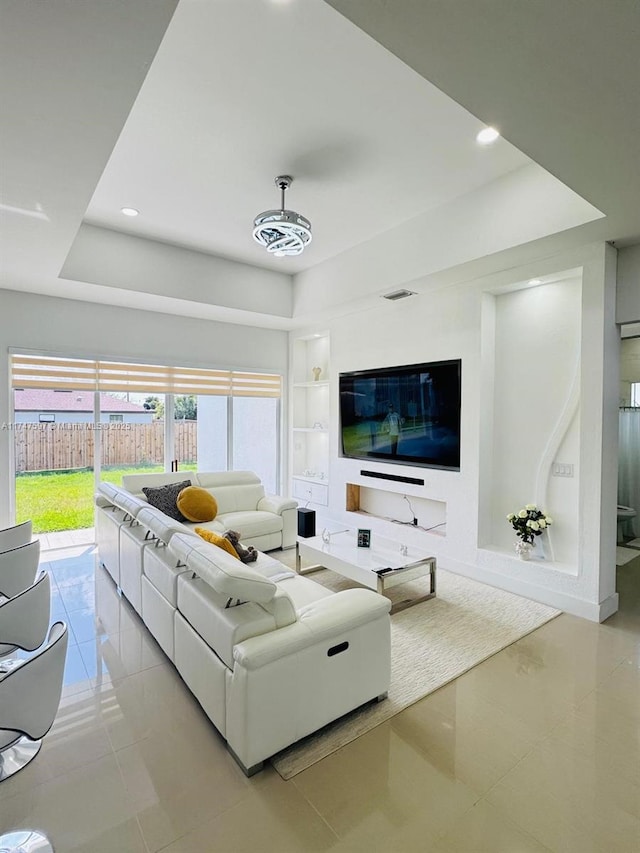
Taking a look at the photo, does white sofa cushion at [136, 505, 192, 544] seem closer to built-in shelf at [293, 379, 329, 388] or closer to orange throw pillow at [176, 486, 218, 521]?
orange throw pillow at [176, 486, 218, 521]

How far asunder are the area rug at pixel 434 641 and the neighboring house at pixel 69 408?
3163 millimetres

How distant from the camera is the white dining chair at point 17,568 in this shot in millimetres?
2463

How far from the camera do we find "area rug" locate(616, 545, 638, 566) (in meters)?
4.75

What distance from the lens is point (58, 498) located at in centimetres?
509

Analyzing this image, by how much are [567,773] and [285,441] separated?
5.52 m

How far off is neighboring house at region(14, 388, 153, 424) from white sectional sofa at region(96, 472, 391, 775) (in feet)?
10.5

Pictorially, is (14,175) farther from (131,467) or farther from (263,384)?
(263,384)

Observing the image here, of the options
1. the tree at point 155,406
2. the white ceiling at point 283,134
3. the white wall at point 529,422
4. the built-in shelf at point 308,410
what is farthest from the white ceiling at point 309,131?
the built-in shelf at point 308,410

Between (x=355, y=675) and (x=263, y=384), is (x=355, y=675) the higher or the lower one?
the lower one

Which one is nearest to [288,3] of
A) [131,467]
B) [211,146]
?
[211,146]

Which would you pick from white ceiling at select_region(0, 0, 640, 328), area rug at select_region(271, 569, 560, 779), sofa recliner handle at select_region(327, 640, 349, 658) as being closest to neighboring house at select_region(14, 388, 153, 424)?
white ceiling at select_region(0, 0, 640, 328)

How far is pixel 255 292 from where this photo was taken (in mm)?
5512

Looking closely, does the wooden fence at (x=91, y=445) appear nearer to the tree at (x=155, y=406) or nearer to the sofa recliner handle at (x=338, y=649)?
the tree at (x=155, y=406)

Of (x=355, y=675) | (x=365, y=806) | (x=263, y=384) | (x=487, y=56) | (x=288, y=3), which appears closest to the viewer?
(x=487, y=56)
